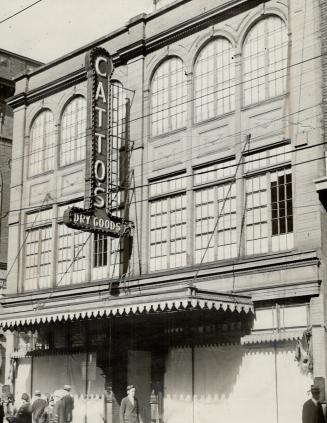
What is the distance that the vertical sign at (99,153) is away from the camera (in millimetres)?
21594

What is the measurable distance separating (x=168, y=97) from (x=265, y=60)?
12.3 ft

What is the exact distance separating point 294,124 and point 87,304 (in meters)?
7.35

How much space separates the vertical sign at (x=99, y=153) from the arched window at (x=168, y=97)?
1611 millimetres

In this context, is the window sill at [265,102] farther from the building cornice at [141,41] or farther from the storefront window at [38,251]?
the storefront window at [38,251]

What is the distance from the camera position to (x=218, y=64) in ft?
71.1

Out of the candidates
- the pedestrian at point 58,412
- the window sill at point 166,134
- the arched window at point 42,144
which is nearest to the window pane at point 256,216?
the window sill at point 166,134

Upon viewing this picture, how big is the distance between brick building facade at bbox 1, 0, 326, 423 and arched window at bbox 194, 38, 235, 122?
42mm

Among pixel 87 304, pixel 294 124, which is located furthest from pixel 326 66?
pixel 87 304

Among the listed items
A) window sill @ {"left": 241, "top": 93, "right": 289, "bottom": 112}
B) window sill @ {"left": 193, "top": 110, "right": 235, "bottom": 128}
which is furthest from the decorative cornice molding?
window sill @ {"left": 241, "top": 93, "right": 289, "bottom": 112}

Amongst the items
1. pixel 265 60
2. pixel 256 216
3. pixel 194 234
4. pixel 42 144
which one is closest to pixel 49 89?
pixel 42 144

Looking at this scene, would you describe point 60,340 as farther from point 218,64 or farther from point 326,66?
point 326,66

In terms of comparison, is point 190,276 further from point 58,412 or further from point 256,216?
point 58,412

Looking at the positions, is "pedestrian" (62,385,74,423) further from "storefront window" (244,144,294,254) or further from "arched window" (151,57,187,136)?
"arched window" (151,57,187,136)

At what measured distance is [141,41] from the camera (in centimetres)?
2364
